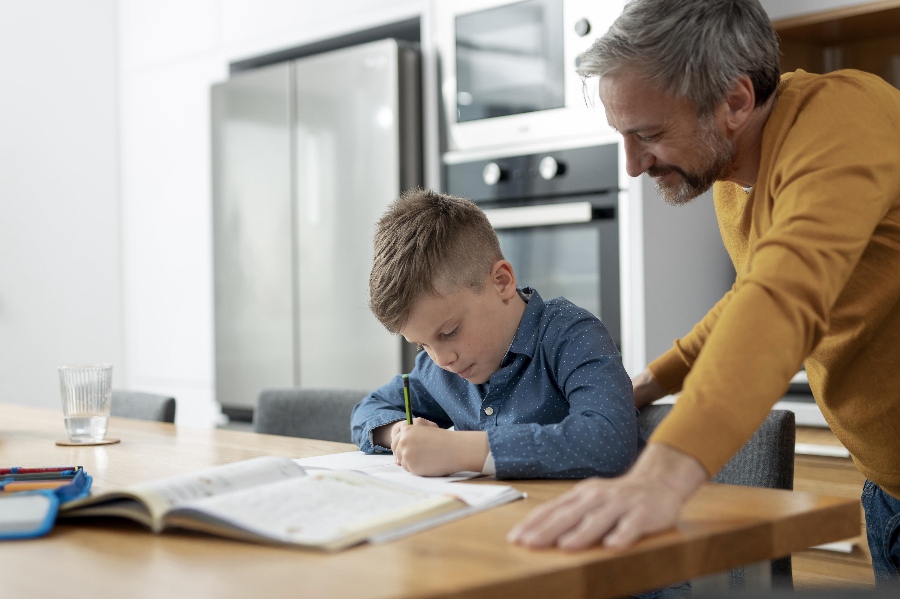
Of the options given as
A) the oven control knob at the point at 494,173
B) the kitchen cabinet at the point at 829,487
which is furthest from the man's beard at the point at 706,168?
the oven control knob at the point at 494,173

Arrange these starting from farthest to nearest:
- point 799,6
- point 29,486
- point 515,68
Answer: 1. point 515,68
2. point 799,6
3. point 29,486

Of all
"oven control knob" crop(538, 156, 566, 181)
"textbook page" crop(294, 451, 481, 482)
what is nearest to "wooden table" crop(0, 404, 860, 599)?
"textbook page" crop(294, 451, 481, 482)

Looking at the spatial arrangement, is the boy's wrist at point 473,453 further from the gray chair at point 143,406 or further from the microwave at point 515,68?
the microwave at point 515,68

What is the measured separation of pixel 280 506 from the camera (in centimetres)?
89

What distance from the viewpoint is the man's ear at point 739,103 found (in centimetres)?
119

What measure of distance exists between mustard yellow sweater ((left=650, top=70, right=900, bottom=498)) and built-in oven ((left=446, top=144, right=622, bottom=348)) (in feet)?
3.58

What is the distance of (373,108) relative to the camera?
2982 millimetres

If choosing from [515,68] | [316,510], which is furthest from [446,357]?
[515,68]

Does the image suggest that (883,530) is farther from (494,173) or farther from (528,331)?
(494,173)

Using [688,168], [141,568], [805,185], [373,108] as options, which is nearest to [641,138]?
[688,168]

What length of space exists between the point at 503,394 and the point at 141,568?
27.1 inches

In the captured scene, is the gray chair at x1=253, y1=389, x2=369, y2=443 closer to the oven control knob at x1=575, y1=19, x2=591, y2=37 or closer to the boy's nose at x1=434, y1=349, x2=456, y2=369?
the boy's nose at x1=434, y1=349, x2=456, y2=369

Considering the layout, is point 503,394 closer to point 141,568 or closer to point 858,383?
point 858,383

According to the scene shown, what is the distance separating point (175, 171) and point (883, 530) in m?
3.13
